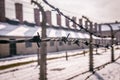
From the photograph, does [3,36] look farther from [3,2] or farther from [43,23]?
[43,23]

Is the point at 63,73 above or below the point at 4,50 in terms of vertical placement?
below

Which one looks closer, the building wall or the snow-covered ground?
the snow-covered ground

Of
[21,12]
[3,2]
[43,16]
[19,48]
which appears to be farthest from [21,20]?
[43,16]

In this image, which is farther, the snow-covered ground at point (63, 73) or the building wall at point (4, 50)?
the building wall at point (4, 50)

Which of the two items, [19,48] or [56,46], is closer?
[19,48]

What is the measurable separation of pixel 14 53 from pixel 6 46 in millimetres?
1598

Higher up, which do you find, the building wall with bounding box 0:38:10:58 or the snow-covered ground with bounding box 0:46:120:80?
the building wall with bounding box 0:38:10:58

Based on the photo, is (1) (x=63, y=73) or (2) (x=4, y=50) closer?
(1) (x=63, y=73)

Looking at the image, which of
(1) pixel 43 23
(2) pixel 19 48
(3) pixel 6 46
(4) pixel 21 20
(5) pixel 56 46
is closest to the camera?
(1) pixel 43 23

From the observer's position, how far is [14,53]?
23641 mm

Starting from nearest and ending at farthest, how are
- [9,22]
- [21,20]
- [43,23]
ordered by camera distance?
[43,23]
[9,22]
[21,20]

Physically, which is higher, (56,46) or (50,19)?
(50,19)

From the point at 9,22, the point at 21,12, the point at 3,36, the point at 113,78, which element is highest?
the point at 21,12

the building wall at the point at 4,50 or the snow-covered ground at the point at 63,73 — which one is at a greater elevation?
the building wall at the point at 4,50
